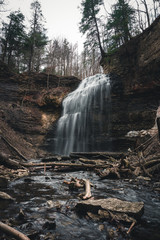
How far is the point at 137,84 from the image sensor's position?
45.3 feet

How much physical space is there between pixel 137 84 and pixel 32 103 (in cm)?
1249

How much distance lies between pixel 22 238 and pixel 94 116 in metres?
14.4

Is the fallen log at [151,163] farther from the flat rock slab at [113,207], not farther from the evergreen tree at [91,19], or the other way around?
the evergreen tree at [91,19]

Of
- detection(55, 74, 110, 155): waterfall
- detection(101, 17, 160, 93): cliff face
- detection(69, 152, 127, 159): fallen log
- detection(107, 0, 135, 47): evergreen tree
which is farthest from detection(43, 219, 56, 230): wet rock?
detection(107, 0, 135, 47): evergreen tree

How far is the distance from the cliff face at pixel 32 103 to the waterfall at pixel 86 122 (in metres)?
1.96

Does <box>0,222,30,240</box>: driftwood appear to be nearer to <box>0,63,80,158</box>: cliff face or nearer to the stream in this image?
the stream

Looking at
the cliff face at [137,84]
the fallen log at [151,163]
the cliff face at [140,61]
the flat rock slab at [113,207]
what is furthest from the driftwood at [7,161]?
the cliff face at [140,61]

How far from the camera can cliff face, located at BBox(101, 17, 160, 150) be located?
41.0 feet

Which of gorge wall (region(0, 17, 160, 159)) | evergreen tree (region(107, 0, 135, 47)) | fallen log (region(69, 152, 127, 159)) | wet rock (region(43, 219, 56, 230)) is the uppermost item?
evergreen tree (region(107, 0, 135, 47))

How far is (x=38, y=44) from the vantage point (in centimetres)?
2525

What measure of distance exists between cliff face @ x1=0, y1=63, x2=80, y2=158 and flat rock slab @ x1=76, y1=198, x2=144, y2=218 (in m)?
12.3

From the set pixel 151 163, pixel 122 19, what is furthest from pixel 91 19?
pixel 151 163

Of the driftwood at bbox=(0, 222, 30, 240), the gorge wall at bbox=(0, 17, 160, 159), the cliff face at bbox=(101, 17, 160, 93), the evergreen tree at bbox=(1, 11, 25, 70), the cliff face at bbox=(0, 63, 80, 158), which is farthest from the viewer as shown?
the evergreen tree at bbox=(1, 11, 25, 70)

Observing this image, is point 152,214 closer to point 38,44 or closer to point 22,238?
point 22,238
